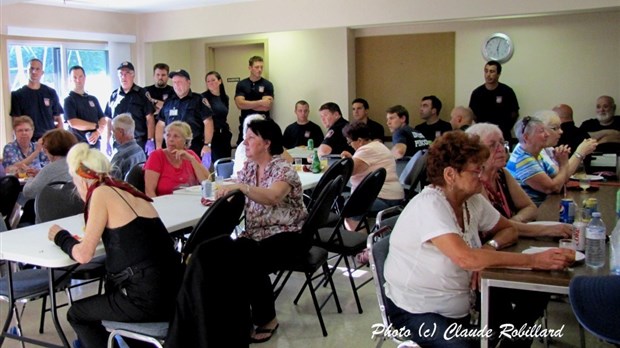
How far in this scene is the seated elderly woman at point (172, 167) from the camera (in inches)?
164

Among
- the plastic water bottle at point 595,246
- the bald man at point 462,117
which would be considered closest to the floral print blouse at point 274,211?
the plastic water bottle at point 595,246

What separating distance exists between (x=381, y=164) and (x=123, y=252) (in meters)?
2.65

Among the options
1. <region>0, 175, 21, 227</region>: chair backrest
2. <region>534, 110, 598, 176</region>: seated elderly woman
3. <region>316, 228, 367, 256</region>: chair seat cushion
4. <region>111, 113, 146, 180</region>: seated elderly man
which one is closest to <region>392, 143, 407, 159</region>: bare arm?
<region>534, 110, 598, 176</region>: seated elderly woman

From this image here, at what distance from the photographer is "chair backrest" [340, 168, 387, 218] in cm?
370

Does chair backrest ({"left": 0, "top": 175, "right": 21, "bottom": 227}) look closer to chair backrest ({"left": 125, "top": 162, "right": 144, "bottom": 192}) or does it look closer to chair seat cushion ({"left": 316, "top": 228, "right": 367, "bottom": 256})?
chair backrest ({"left": 125, "top": 162, "right": 144, "bottom": 192})

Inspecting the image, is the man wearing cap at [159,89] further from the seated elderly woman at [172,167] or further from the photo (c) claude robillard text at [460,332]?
the photo (c) claude robillard text at [460,332]

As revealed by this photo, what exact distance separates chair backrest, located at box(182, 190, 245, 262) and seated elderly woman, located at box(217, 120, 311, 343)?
0.18m

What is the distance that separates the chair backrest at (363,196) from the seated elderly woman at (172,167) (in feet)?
3.84

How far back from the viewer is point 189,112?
661cm

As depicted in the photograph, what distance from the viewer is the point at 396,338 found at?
2.28 meters

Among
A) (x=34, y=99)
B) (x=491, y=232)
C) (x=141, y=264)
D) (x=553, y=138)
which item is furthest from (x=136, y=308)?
(x=34, y=99)

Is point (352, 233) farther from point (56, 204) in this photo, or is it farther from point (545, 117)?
point (56, 204)

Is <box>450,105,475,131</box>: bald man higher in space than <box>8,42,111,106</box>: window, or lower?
lower

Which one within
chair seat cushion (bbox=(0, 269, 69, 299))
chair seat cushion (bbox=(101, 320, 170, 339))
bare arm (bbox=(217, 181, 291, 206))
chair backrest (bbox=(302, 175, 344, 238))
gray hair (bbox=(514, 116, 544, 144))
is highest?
gray hair (bbox=(514, 116, 544, 144))
